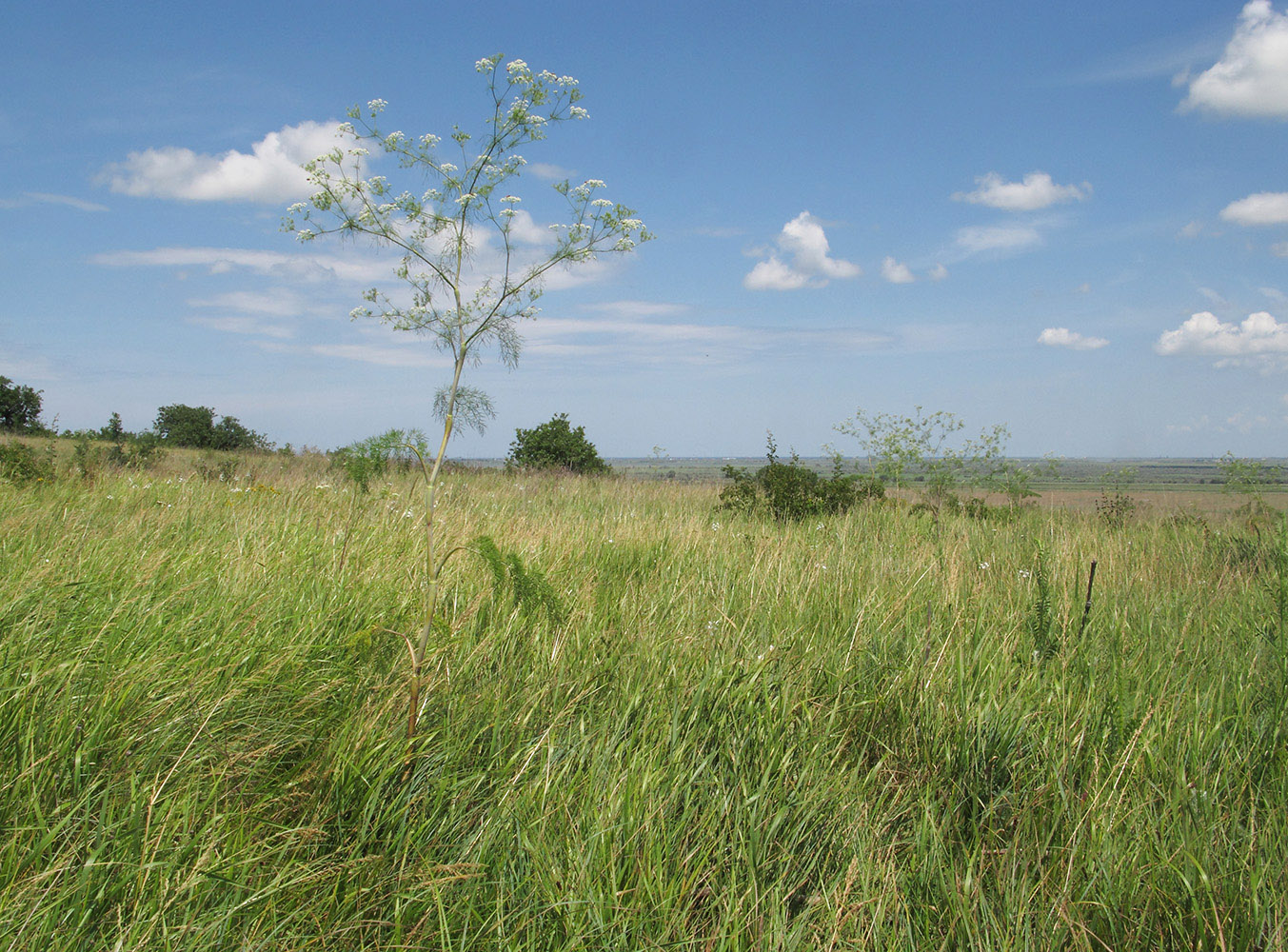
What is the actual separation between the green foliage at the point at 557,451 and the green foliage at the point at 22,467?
816 cm

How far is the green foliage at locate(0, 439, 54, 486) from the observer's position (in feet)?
23.4

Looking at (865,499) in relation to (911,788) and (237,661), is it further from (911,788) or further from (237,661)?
(237,661)

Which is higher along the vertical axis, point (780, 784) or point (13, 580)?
point (13, 580)

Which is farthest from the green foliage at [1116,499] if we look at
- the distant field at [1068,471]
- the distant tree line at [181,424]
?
the distant tree line at [181,424]

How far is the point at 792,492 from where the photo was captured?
28.1ft

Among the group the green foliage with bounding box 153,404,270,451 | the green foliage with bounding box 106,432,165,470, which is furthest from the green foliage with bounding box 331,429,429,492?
the green foliage with bounding box 153,404,270,451

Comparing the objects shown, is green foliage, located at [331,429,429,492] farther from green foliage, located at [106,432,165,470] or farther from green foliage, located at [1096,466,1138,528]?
green foliage, located at [1096,466,1138,528]

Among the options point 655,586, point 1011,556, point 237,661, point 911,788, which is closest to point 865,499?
point 1011,556

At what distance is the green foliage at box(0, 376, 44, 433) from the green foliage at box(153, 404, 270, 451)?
3366mm

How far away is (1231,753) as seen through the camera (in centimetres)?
256

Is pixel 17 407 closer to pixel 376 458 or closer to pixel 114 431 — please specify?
pixel 114 431

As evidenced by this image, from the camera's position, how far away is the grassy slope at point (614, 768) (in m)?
1.68

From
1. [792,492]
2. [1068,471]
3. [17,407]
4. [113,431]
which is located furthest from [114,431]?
[1068,471]

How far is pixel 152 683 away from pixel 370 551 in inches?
87.3
